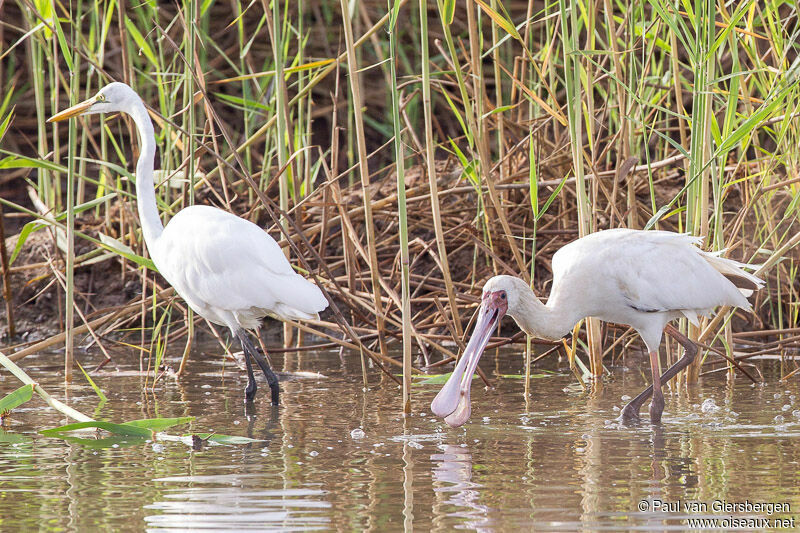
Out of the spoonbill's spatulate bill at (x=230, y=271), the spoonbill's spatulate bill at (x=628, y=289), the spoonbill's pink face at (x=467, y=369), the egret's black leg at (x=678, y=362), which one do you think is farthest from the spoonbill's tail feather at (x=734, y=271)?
the spoonbill's spatulate bill at (x=230, y=271)

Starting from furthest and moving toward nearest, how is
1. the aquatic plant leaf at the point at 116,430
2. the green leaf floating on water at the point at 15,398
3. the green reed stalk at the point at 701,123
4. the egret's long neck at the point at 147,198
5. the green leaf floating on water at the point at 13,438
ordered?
the egret's long neck at the point at 147,198 < the green reed stalk at the point at 701,123 < the green leaf floating on water at the point at 13,438 < the green leaf floating on water at the point at 15,398 < the aquatic plant leaf at the point at 116,430

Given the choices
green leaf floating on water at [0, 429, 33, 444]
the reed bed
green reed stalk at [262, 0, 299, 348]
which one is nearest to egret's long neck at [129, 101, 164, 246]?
the reed bed

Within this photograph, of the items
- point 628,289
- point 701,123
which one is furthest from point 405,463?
point 701,123

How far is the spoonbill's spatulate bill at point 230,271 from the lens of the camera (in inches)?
231

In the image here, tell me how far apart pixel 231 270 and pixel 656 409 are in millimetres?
2263

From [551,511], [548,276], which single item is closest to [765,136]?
[548,276]

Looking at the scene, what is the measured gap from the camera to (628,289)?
17.3ft

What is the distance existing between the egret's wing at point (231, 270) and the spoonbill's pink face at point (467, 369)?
1.04 m

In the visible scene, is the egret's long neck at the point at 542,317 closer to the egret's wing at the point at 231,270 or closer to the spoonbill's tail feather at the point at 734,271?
the spoonbill's tail feather at the point at 734,271

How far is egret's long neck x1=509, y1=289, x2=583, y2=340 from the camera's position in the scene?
17.1ft

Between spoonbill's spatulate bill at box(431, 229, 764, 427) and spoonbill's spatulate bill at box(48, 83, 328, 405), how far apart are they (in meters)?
1.10

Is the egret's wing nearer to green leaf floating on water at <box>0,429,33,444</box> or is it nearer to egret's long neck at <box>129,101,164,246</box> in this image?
egret's long neck at <box>129,101,164,246</box>

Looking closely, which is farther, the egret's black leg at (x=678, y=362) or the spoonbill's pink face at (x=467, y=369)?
the egret's black leg at (x=678, y=362)

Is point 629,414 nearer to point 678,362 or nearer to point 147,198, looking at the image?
point 678,362
